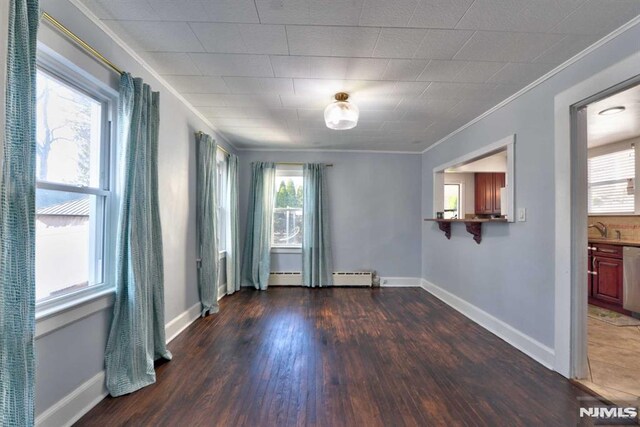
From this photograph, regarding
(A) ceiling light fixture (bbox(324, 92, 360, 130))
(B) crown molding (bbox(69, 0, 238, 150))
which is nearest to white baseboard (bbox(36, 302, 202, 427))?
(B) crown molding (bbox(69, 0, 238, 150))

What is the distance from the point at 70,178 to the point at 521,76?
3.50 meters

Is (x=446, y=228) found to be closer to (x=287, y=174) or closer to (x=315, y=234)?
(x=315, y=234)

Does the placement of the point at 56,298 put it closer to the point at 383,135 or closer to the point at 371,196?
the point at 383,135

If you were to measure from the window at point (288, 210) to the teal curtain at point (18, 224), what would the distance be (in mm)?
3864

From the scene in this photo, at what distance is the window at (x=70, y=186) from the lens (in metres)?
1.53

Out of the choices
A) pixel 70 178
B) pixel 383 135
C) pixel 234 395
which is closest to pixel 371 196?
pixel 383 135

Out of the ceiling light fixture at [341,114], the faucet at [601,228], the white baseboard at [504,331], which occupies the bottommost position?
the white baseboard at [504,331]

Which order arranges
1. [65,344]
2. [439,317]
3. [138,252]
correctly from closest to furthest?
[65,344] → [138,252] → [439,317]

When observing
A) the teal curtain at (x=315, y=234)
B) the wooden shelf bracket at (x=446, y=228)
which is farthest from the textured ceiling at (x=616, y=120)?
the teal curtain at (x=315, y=234)

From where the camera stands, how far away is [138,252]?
6.50 feet

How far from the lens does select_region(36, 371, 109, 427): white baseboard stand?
1483mm

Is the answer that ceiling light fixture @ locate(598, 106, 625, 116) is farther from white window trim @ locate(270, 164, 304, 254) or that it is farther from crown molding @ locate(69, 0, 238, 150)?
crown molding @ locate(69, 0, 238, 150)

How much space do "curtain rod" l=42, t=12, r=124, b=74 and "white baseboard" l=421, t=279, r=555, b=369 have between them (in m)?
3.99

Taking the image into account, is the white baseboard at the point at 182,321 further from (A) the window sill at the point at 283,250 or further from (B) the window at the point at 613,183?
(B) the window at the point at 613,183
